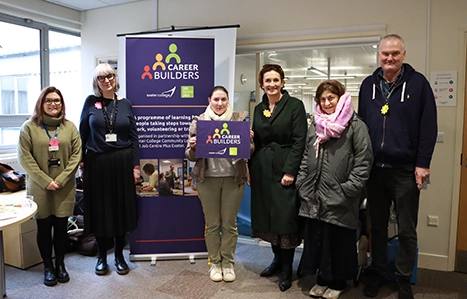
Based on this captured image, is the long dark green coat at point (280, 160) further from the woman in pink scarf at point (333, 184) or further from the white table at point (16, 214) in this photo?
the white table at point (16, 214)

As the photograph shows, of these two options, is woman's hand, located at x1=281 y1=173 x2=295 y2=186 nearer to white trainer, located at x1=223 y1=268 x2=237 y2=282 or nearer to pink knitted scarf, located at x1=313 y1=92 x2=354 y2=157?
pink knitted scarf, located at x1=313 y1=92 x2=354 y2=157

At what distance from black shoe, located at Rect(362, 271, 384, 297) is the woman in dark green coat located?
0.55 meters

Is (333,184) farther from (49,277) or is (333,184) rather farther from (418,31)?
(49,277)

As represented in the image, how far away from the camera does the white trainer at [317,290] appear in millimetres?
2631

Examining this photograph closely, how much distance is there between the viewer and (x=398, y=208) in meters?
2.52

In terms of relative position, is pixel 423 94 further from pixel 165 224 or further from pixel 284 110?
pixel 165 224

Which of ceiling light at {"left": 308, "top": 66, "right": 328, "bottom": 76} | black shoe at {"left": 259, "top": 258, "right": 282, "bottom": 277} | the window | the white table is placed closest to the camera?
the white table

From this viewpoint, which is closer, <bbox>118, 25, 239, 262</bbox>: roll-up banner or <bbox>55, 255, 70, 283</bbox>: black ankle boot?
<bbox>55, 255, 70, 283</bbox>: black ankle boot

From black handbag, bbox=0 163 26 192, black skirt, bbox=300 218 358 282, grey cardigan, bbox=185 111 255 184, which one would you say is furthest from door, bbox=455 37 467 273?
black handbag, bbox=0 163 26 192

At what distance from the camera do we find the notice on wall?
9.91 ft

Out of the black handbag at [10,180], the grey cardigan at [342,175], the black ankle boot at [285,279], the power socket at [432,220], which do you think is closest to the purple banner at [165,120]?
the black ankle boot at [285,279]

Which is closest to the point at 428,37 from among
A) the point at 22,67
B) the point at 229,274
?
the point at 229,274

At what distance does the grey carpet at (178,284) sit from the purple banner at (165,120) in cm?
35

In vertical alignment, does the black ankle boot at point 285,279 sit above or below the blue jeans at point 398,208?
below
